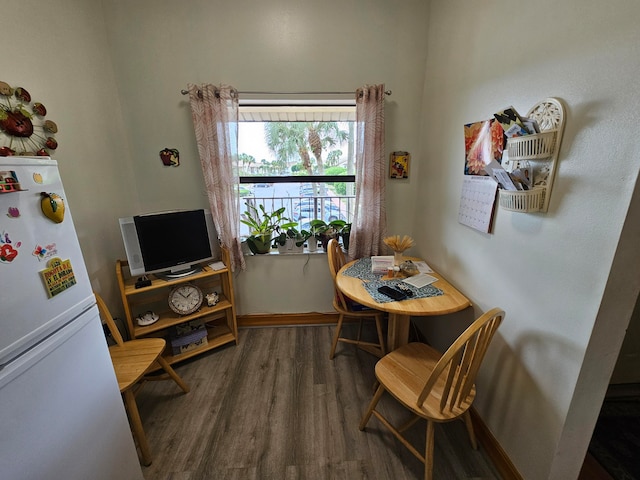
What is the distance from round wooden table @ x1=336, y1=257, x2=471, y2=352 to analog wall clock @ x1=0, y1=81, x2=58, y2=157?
5.84ft

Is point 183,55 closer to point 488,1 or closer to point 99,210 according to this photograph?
point 99,210

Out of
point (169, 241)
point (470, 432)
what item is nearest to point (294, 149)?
point (169, 241)

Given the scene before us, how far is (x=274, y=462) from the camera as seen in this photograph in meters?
1.29

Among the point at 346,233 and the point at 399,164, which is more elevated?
the point at 399,164

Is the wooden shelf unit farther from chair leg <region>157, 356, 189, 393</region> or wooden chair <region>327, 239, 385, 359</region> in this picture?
wooden chair <region>327, 239, 385, 359</region>

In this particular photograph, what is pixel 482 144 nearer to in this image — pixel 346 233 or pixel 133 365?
pixel 346 233

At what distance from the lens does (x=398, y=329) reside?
5.11 feet

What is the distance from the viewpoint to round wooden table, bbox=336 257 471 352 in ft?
4.37

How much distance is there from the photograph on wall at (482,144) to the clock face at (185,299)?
2.05 meters

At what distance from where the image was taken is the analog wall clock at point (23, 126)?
1.16 metres

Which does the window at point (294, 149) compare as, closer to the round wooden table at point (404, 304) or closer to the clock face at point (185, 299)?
the clock face at point (185, 299)

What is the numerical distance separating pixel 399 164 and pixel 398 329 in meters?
1.34

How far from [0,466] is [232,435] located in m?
1.01

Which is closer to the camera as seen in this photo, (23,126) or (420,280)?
(23,126)
